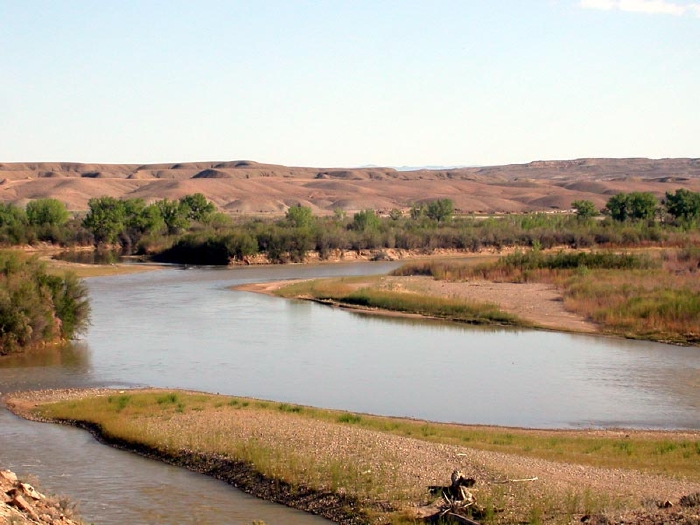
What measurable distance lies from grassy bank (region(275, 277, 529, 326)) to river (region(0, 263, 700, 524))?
1.52 metres

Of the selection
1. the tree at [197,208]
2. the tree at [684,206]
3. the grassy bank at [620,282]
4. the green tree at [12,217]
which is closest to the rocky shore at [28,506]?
the grassy bank at [620,282]

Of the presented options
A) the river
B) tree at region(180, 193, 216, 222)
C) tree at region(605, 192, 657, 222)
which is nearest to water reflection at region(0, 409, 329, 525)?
the river

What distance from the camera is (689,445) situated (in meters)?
16.4

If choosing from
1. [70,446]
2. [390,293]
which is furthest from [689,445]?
[390,293]

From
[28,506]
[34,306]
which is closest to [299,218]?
[34,306]

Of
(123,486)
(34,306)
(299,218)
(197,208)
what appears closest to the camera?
(123,486)

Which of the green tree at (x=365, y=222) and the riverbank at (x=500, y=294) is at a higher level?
the green tree at (x=365, y=222)

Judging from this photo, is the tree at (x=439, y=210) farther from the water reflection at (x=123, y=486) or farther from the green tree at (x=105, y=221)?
the water reflection at (x=123, y=486)

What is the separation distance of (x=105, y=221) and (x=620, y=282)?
1771 inches

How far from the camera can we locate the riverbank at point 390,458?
490 inches

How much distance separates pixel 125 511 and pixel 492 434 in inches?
275

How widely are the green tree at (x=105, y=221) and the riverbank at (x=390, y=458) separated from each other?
54.2 meters

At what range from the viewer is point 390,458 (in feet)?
47.5

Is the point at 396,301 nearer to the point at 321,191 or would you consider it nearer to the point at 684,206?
the point at 684,206
